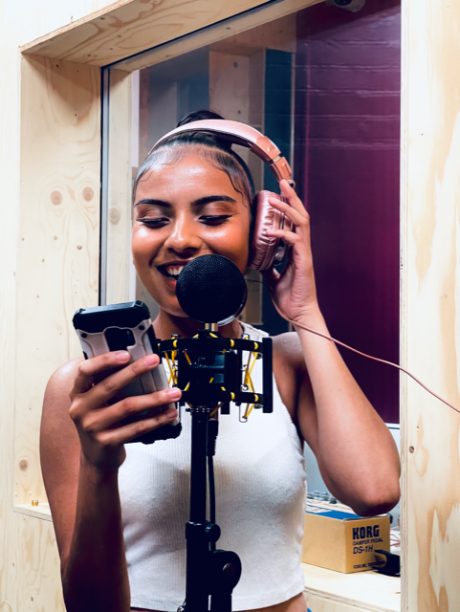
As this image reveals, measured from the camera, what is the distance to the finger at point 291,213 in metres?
1.16

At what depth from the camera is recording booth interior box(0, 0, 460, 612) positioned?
184cm

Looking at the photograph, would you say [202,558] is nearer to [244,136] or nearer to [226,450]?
[226,450]

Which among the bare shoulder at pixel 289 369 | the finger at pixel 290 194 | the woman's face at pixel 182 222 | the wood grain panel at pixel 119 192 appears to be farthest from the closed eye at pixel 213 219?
the wood grain panel at pixel 119 192

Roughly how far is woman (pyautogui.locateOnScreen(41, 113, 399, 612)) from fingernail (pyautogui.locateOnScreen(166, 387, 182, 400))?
31cm

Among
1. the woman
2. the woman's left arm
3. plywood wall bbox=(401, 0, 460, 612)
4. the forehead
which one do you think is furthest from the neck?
plywood wall bbox=(401, 0, 460, 612)

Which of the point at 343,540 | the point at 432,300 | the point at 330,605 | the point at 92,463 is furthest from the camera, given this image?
the point at 343,540

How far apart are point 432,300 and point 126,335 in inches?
19.7

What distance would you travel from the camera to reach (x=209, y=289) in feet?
2.77

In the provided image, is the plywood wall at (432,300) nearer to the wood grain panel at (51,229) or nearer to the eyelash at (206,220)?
the eyelash at (206,220)

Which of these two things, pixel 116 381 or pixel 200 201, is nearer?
pixel 116 381

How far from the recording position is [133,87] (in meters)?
2.09

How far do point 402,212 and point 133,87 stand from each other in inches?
50.2

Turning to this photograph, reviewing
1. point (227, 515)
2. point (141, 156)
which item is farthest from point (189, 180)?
point (141, 156)

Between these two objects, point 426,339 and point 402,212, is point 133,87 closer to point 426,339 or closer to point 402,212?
point 402,212
